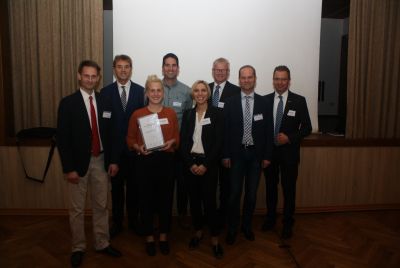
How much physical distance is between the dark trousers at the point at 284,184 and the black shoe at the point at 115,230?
1577 millimetres

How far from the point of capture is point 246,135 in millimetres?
2891

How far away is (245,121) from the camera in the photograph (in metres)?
2.90

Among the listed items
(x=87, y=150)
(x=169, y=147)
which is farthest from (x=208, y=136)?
(x=87, y=150)

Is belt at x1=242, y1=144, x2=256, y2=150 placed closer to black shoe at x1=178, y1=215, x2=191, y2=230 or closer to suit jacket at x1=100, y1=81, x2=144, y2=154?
suit jacket at x1=100, y1=81, x2=144, y2=154

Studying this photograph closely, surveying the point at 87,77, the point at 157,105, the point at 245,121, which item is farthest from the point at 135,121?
the point at 245,121

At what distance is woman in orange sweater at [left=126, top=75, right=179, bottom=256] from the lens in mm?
2643

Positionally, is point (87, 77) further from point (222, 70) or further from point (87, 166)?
point (222, 70)

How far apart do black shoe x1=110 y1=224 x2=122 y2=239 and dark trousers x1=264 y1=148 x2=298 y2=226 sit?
1577 mm

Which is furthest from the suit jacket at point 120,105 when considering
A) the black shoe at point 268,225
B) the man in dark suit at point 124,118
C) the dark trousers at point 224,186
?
the black shoe at point 268,225

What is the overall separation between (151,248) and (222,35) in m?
2.50

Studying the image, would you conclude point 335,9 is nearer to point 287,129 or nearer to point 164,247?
point 287,129

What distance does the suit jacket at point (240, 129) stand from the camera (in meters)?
2.87

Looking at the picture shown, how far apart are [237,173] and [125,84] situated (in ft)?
4.43

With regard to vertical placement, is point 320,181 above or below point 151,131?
below
